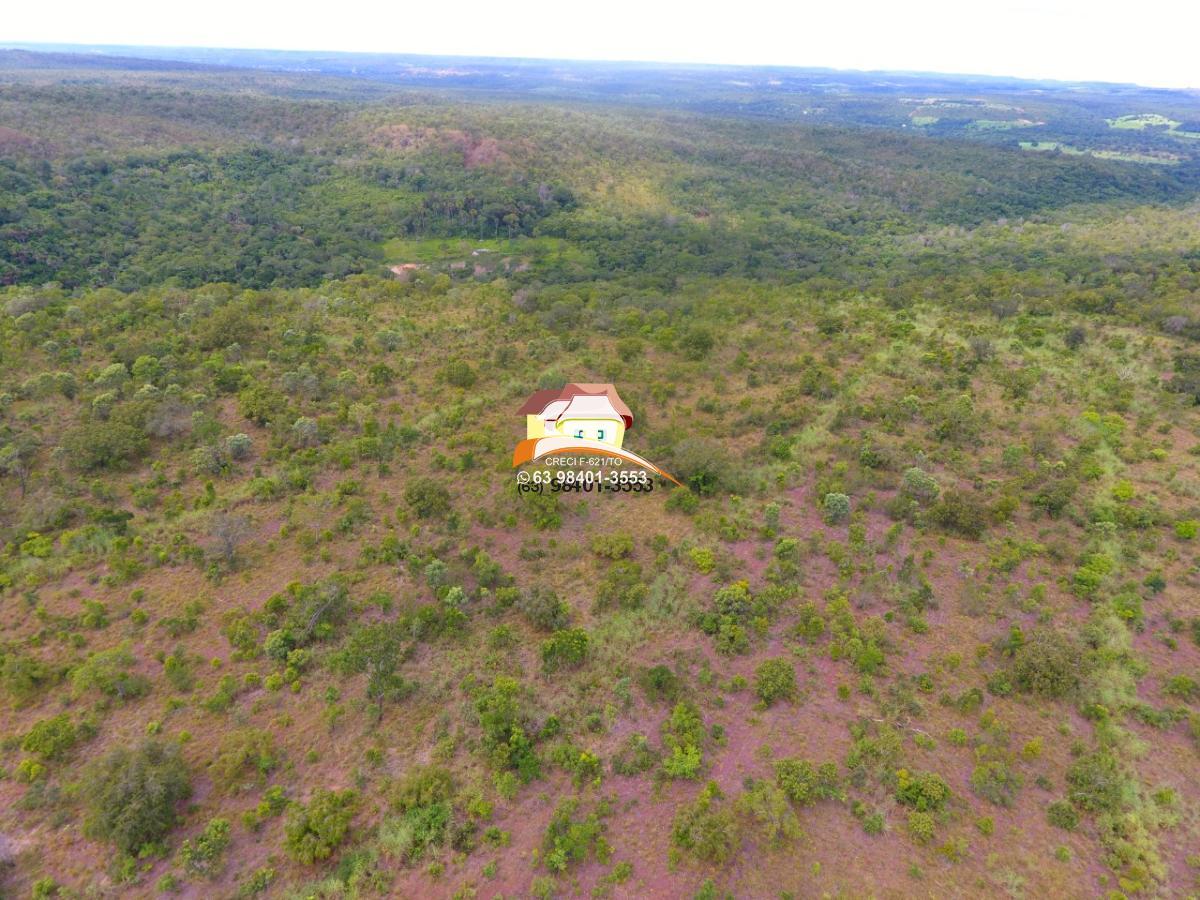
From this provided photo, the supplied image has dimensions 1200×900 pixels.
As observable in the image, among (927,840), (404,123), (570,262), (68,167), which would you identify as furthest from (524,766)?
(404,123)

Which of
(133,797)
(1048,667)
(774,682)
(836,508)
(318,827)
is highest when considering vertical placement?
(836,508)

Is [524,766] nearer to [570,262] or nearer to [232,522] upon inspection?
[232,522]

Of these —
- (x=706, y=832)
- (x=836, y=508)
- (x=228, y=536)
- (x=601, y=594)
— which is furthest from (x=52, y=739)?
(x=836, y=508)

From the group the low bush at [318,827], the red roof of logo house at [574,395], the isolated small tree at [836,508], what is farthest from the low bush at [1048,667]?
the low bush at [318,827]

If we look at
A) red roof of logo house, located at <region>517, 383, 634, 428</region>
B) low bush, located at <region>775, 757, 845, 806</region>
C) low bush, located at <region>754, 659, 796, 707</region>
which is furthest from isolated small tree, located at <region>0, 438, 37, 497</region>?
low bush, located at <region>775, 757, 845, 806</region>

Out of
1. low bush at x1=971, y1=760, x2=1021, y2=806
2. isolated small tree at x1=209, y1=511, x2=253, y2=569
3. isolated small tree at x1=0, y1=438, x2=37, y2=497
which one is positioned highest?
isolated small tree at x1=0, y1=438, x2=37, y2=497

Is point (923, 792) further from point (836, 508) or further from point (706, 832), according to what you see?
point (836, 508)

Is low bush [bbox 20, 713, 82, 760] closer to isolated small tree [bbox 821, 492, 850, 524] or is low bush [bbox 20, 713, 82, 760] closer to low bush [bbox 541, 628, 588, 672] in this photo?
low bush [bbox 541, 628, 588, 672]

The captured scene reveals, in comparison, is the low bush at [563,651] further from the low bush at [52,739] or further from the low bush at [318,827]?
the low bush at [52,739]
